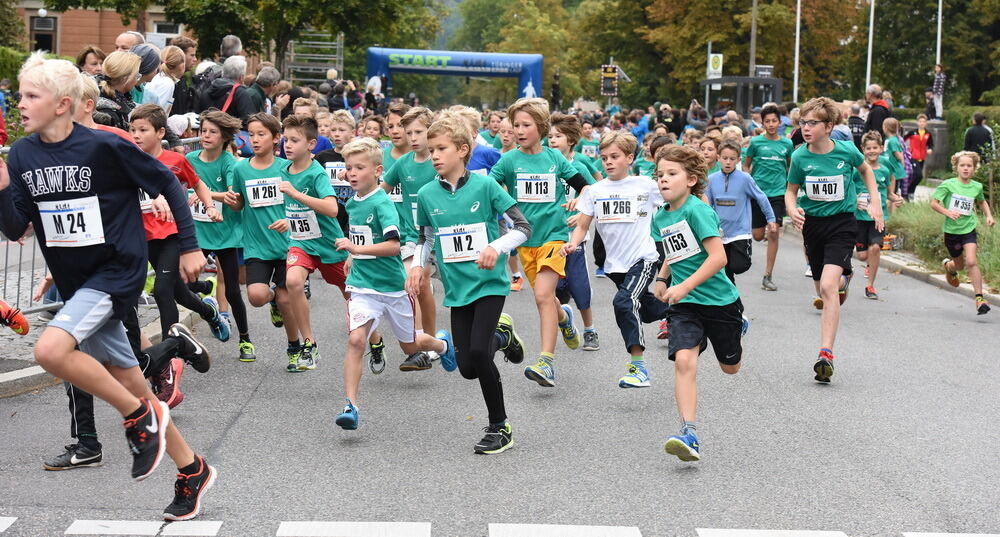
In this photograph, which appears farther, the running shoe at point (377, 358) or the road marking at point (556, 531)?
the running shoe at point (377, 358)

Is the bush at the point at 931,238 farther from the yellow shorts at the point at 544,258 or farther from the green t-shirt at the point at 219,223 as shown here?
the green t-shirt at the point at 219,223

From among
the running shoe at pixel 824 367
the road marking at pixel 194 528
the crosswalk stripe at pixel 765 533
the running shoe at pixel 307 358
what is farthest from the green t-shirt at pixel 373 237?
the crosswalk stripe at pixel 765 533

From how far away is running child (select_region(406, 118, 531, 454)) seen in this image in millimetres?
7035

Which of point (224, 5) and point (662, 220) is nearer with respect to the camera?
point (662, 220)

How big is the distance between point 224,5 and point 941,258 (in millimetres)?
22282

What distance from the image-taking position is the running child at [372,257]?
7.78m

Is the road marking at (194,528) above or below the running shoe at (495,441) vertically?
below

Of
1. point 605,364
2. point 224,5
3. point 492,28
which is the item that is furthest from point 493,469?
point 492,28

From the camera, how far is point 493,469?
6.64 m

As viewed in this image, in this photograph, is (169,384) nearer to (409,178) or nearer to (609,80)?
(409,178)

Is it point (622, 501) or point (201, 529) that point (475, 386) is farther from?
point (201, 529)

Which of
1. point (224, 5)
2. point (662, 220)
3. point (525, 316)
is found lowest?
point (525, 316)

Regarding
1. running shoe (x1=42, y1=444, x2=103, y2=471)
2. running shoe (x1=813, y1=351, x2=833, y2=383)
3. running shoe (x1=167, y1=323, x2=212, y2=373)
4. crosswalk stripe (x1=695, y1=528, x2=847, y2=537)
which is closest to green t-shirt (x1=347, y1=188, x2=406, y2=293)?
running shoe (x1=167, y1=323, x2=212, y2=373)

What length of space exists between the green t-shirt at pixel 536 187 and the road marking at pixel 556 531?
12.3 feet
